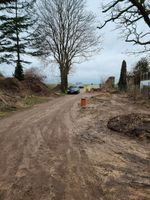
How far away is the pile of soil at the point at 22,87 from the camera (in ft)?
94.7

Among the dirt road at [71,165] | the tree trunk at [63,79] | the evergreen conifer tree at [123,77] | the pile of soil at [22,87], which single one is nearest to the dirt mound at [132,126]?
the dirt road at [71,165]

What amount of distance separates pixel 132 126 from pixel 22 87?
2083cm

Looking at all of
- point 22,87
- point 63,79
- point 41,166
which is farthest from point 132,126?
point 63,79

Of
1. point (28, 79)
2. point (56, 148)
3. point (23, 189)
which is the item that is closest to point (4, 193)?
point (23, 189)

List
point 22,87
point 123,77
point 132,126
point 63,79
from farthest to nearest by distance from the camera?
1. point 123,77
2. point 63,79
3. point 22,87
4. point 132,126

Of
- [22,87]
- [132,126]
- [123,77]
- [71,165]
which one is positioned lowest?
[71,165]

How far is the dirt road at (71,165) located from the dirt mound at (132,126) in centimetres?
56

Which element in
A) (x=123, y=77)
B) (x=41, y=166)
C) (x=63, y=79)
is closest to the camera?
(x=41, y=166)

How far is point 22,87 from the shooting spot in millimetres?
31188

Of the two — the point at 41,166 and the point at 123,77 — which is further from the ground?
the point at 123,77

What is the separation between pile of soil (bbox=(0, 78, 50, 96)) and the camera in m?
28.9

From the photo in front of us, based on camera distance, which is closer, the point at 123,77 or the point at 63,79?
the point at 63,79

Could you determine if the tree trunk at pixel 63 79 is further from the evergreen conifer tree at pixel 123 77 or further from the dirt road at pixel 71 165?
the dirt road at pixel 71 165

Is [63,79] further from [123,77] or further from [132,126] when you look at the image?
[132,126]
